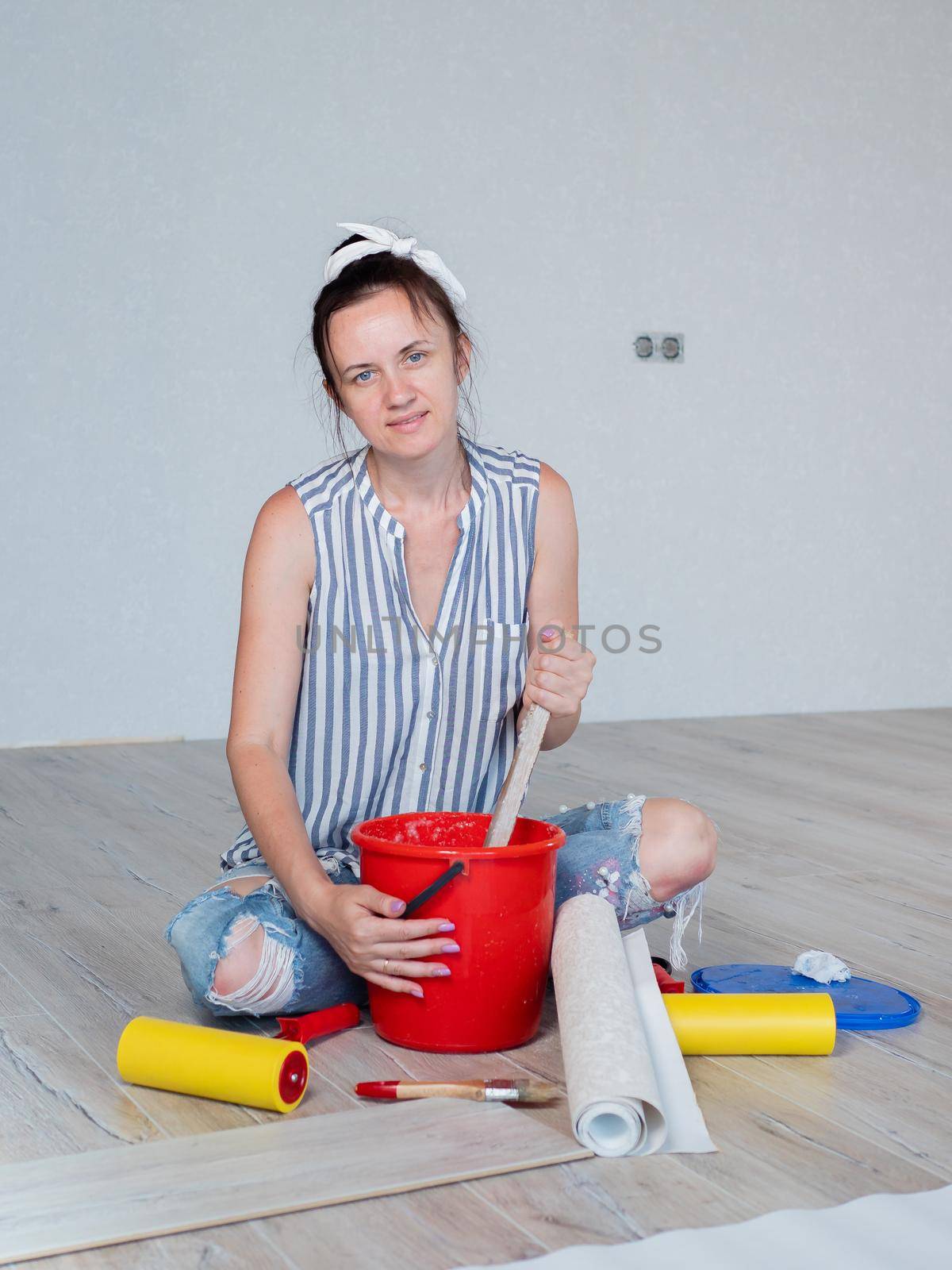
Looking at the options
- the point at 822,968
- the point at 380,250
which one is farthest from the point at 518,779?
the point at 380,250

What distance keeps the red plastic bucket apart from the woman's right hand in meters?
0.02

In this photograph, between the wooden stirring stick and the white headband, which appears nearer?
the wooden stirring stick

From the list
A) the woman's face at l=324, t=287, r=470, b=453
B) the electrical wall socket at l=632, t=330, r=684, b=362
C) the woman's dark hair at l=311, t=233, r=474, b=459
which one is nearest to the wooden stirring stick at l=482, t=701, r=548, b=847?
the woman's face at l=324, t=287, r=470, b=453

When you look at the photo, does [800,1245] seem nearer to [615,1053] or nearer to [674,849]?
[615,1053]

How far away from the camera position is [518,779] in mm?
1398

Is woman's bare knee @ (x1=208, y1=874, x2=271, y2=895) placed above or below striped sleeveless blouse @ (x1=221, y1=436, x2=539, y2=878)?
below

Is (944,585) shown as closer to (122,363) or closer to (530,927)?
(122,363)

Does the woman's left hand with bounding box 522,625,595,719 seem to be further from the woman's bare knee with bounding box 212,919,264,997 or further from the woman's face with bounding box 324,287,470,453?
the woman's bare knee with bounding box 212,919,264,997

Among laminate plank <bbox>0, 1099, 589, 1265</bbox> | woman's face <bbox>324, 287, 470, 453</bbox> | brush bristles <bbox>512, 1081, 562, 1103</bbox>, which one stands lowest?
brush bristles <bbox>512, 1081, 562, 1103</bbox>

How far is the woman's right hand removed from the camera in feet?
4.42

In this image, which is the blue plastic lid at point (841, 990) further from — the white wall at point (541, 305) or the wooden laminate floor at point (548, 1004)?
the white wall at point (541, 305)

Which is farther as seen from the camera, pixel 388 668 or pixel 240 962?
pixel 388 668

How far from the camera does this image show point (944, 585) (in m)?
4.48

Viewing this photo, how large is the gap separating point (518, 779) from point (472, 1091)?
299 mm
